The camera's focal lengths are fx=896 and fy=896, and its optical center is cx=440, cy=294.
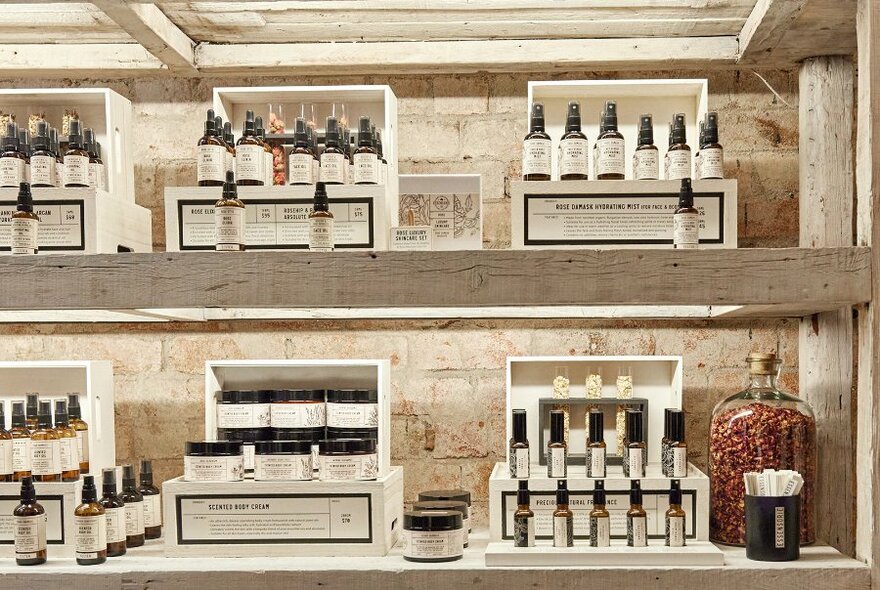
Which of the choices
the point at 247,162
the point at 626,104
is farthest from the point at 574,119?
the point at 247,162

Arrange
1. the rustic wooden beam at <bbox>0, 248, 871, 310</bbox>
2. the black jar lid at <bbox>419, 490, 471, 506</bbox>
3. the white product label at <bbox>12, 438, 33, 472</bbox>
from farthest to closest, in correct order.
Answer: the black jar lid at <bbox>419, 490, 471, 506</bbox> → the white product label at <bbox>12, 438, 33, 472</bbox> → the rustic wooden beam at <bbox>0, 248, 871, 310</bbox>

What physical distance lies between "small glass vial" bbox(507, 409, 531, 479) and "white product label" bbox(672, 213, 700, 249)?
458 mm

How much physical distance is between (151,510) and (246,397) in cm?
32

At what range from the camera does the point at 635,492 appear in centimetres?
167

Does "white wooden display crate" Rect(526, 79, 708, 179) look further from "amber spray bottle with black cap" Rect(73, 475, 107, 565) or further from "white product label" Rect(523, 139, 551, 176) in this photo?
"amber spray bottle with black cap" Rect(73, 475, 107, 565)

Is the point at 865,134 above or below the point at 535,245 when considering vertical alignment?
above

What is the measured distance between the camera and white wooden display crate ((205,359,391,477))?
194 cm

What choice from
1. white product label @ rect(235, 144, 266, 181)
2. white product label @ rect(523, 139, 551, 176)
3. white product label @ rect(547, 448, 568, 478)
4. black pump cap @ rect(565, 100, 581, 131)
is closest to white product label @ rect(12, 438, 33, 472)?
white product label @ rect(235, 144, 266, 181)

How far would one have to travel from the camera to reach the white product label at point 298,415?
6.04 ft

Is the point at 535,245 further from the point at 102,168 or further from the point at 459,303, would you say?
the point at 102,168

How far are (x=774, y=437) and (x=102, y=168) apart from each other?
1.47m

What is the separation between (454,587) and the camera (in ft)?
5.26

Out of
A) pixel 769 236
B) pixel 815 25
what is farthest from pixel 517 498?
pixel 815 25

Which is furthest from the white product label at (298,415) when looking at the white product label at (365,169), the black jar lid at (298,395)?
the white product label at (365,169)
